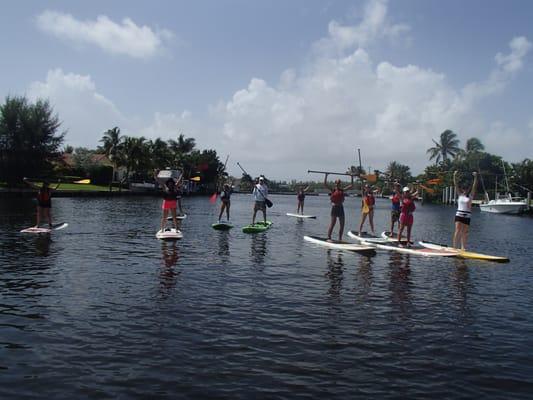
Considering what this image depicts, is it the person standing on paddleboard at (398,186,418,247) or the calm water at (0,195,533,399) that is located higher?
the person standing on paddleboard at (398,186,418,247)

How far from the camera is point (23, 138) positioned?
5931cm

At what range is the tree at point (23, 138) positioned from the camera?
5859 cm

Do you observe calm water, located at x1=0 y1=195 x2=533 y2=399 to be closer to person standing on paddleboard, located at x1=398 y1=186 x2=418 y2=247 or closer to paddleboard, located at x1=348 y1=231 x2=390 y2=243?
person standing on paddleboard, located at x1=398 y1=186 x2=418 y2=247

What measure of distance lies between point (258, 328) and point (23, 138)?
60.8m

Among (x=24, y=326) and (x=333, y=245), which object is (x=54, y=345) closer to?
(x=24, y=326)

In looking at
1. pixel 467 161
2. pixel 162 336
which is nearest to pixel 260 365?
pixel 162 336

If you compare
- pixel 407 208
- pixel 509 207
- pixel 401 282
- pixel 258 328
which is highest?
pixel 407 208

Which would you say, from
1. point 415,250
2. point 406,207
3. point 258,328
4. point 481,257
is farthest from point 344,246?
point 258,328

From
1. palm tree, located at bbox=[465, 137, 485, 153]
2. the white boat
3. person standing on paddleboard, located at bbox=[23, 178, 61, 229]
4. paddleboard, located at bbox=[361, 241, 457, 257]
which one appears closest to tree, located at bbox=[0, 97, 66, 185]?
person standing on paddleboard, located at bbox=[23, 178, 61, 229]

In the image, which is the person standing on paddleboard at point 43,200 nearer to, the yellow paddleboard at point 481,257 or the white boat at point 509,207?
the yellow paddleboard at point 481,257

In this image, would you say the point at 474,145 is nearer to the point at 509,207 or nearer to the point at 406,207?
the point at 509,207

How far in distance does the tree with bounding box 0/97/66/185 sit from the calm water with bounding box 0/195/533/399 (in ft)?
166

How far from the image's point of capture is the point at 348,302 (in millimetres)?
9922

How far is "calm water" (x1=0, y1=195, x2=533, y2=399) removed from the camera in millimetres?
5922
